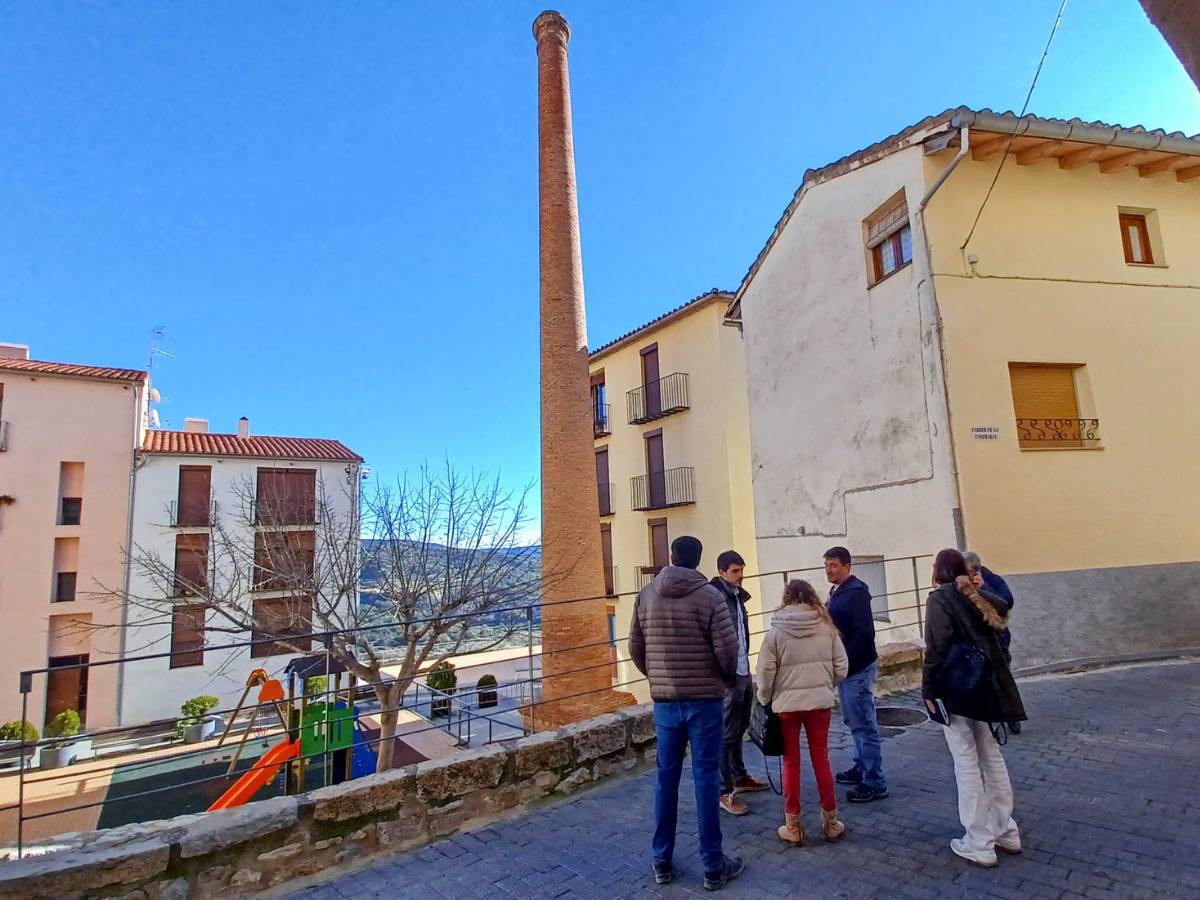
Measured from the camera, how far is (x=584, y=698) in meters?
13.0

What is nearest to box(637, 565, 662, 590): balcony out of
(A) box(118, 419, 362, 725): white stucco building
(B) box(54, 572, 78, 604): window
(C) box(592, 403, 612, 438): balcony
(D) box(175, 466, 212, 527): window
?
(C) box(592, 403, 612, 438): balcony

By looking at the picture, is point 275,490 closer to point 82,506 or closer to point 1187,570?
point 82,506

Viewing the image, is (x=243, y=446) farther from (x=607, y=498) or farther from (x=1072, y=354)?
(x=1072, y=354)

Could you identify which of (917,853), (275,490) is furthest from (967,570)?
(275,490)

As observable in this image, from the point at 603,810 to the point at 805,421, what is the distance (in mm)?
7364

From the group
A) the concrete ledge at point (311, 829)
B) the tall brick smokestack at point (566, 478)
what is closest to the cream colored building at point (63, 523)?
the tall brick smokestack at point (566, 478)

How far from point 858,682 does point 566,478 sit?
9713mm

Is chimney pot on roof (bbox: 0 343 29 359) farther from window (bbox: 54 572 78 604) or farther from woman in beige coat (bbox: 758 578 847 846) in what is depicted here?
woman in beige coat (bbox: 758 578 847 846)

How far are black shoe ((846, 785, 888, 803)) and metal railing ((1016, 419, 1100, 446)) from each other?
5.31m

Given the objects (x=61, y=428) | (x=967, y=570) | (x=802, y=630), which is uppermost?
(x=61, y=428)

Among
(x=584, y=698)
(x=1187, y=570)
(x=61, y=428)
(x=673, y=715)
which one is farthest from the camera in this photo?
(x=61, y=428)

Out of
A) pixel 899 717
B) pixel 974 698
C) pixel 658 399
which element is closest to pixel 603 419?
pixel 658 399

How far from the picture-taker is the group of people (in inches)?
119

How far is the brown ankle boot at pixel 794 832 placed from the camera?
3297mm
